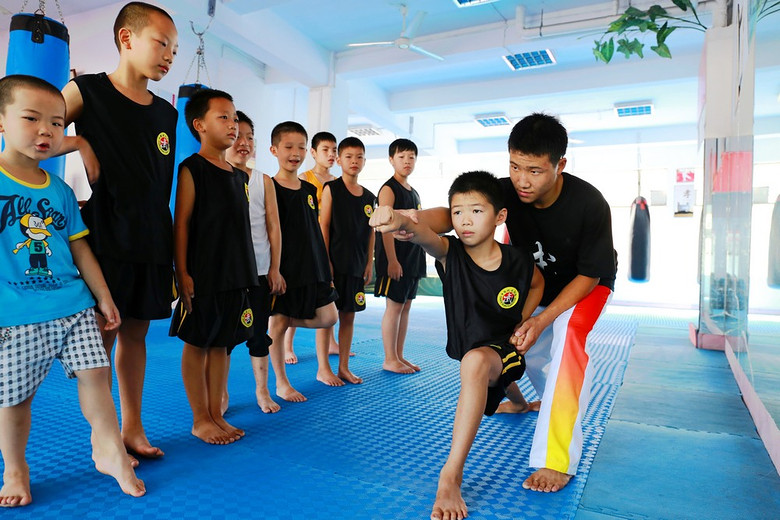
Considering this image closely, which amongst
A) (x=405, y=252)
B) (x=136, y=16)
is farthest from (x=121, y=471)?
(x=405, y=252)

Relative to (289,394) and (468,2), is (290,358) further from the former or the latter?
(468,2)

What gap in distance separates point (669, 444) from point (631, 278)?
10577mm

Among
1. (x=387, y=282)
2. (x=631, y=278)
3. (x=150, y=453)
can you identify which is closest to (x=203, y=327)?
(x=150, y=453)

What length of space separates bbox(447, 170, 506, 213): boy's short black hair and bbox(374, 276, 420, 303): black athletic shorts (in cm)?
168

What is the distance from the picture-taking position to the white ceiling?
6645 mm

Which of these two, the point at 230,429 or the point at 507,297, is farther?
the point at 230,429

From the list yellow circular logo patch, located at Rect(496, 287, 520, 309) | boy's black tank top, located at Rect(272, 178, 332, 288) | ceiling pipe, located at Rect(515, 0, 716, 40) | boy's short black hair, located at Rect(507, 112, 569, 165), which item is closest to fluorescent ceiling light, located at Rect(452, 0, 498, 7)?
ceiling pipe, located at Rect(515, 0, 716, 40)

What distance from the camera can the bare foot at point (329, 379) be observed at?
10.7 ft

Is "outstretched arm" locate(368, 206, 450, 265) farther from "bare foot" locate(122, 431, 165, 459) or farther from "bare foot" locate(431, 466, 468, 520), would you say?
"bare foot" locate(122, 431, 165, 459)

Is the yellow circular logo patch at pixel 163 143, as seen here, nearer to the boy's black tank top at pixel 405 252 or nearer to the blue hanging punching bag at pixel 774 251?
the boy's black tank top at pixel 405 252

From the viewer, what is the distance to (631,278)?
12133 millimetres

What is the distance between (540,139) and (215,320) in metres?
1.49

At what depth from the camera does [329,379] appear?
10.8ft

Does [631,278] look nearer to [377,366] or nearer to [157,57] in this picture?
[377,366]
